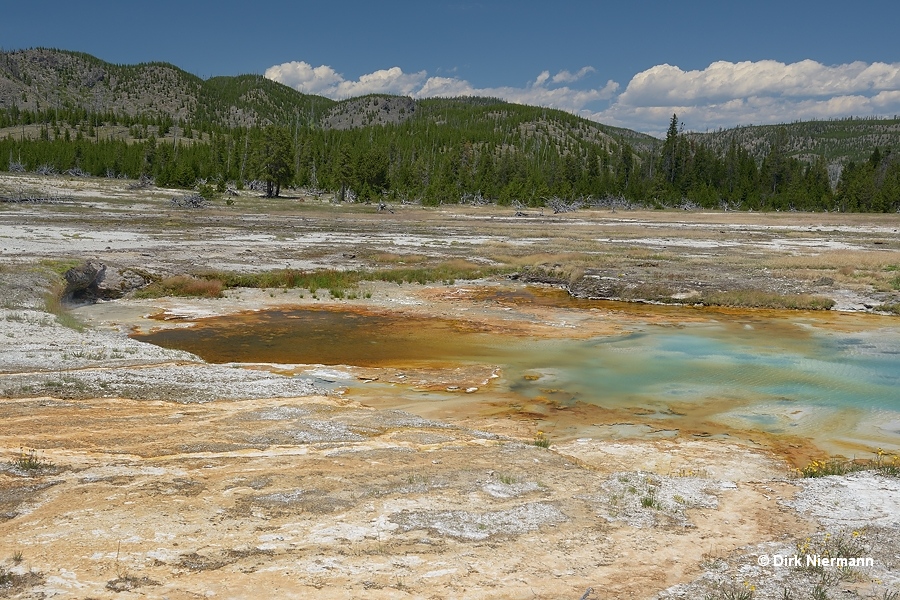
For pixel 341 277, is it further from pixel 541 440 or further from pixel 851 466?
pixel 851 466

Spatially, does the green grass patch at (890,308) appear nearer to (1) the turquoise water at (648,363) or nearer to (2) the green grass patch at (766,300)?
(1) the turquoise water at (648,363)

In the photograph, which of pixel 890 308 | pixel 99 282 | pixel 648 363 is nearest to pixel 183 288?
pixel 99 282

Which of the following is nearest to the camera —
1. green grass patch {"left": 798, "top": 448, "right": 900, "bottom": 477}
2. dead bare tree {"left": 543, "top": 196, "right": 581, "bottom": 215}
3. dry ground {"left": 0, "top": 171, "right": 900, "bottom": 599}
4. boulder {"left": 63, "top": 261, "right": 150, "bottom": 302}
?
dry ground {"left": 0, "top": 171, "right": 900, "bottom": 599}

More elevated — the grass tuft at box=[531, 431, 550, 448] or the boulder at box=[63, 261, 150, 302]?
the boulder at box=[63, 261, 150, 302]

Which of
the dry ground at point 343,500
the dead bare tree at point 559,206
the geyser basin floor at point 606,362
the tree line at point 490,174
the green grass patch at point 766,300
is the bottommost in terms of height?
the geyser basin floor at point 606,362

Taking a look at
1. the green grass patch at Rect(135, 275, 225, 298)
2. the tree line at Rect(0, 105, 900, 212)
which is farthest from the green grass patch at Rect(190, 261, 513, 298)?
the tree line at Rect(0, 105, 900, 212)

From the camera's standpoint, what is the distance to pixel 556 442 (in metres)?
12.9

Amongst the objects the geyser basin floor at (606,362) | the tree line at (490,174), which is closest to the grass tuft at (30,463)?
the geyser basin floor at (606,362)

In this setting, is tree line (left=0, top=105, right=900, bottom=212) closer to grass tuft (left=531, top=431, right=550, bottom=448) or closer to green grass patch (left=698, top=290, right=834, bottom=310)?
green grass patch (left=698, top=290, right=834, bottom=310)

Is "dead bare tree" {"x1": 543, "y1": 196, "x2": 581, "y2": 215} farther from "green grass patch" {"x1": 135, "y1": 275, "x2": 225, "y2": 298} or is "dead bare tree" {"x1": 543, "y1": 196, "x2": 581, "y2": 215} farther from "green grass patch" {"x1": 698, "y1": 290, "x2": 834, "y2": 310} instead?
"green grass patch" {"x1": 135, "y1": 275, "x2": 225, "y2": 298}

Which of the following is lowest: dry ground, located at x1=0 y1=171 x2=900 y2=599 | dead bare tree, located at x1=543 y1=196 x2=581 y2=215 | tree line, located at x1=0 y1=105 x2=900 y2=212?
dry ground, located at x1=0 y1=171 x2=900 y2=599

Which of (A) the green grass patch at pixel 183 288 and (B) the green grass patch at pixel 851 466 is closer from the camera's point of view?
(B) the green grass patch at pixel 851 466

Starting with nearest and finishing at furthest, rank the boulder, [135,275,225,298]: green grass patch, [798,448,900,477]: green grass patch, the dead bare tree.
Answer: [798,448,900,477]: green grass patch, the boulder, [135,275,225,298]: green grass patch, the dead bare tree

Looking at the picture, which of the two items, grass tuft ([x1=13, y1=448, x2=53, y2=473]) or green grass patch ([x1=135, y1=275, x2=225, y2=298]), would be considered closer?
grass tuft ([x1=13, y1=448, x2=53, y2=473])
